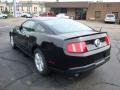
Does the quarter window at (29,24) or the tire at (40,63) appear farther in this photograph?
the quarter window at (29,24)

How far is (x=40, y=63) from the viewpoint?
5.62 m

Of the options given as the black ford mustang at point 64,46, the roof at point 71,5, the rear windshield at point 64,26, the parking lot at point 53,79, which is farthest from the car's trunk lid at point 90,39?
the roof at point 71,5

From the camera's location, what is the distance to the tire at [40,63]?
209 inches

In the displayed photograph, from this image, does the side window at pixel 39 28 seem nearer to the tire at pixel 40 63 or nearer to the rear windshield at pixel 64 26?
the rear windshield at pixel 64 26

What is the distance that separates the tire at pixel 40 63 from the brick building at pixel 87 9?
118 feet

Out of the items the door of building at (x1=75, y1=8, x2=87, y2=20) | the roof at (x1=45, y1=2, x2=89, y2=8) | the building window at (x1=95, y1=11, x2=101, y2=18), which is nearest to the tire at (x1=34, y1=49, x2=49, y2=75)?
the building window at (x1=95, y1=11, x2=101, y2=18)

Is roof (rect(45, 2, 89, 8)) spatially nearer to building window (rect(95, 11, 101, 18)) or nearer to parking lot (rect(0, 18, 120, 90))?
building window (rect(95, 11, 101, 18))

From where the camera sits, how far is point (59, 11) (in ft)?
156

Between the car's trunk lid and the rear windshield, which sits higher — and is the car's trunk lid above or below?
below

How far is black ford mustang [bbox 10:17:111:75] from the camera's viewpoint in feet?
15.4

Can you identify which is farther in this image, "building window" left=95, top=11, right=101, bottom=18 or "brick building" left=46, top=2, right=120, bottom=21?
"building window" left=95, top=11, right=101, bottom=18

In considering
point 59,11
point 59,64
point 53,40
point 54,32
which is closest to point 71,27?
point 54,32

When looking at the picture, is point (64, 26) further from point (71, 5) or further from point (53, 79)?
point (71, 5)

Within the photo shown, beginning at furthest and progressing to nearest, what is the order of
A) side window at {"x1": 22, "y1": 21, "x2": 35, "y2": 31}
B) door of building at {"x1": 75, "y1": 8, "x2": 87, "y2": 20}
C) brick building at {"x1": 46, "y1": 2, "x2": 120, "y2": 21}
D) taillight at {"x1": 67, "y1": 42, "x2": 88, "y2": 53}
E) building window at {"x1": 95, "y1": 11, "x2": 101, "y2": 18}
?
door of building at {"x1": 75, "y1": 8, "x2": 87, "y2": 20} < building window at {"x1": 95, "y1": 11, "x2": 101, "y2": 18} < brick building at {"x1": 46, "y1": 2, "x2": 120, "y2": 21} < side window at {"x1": 22, "y1": 21, "x2": 35, "y2": 31} < taillight at {"x1": 67, "y1": 42, "x2": 88, "y2": 53}
